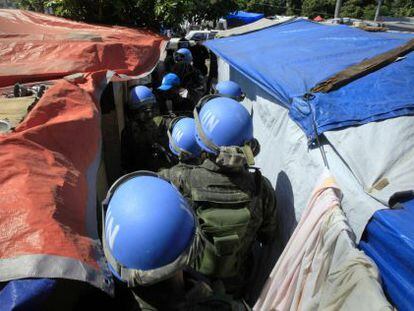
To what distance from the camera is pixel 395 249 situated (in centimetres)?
165

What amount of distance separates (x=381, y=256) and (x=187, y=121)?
7.10 feet

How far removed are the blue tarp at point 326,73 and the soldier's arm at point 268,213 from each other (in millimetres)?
498

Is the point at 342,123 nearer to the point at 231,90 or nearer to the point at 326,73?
the point at 326,73

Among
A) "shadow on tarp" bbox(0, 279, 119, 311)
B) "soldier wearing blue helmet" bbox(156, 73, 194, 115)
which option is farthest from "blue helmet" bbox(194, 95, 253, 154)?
"soldier wearing blue helmet" bbox(156, 73, 194, 115)

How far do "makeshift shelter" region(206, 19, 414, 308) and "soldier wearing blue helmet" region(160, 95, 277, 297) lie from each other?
1.15 feet

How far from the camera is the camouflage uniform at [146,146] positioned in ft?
13.7

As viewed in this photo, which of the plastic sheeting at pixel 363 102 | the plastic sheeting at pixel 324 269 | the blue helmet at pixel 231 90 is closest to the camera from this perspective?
the plastic sheeting at pixel 324 269

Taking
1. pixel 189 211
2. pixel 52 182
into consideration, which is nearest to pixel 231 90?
pixel 189 211

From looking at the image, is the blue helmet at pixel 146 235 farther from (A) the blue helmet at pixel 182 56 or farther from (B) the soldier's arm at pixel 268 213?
(A) the blue helmet at pixel 182 56

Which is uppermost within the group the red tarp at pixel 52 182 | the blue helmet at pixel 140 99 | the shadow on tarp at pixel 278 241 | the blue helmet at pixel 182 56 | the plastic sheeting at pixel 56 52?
the plastic sheeting at pixel 56 52

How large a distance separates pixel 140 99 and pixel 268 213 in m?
2.60

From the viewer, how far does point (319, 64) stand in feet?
11.5

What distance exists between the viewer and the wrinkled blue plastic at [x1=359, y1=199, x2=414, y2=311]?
5.10 ft

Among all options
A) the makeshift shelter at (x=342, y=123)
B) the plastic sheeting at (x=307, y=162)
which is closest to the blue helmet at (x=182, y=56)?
the makeshift shelter at (x=342, y=123)
